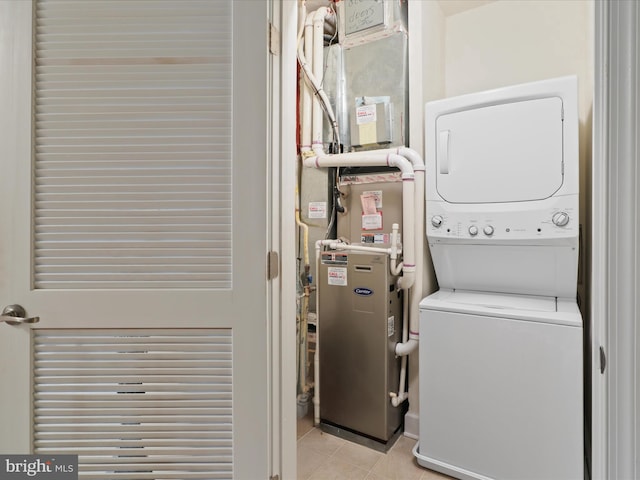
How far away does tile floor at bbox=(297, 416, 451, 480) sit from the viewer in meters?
1.85

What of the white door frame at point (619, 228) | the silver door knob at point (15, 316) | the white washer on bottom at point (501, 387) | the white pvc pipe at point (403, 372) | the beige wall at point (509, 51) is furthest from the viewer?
the white pvc pipe at point (403, 372)

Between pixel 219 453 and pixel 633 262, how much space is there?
122 cm

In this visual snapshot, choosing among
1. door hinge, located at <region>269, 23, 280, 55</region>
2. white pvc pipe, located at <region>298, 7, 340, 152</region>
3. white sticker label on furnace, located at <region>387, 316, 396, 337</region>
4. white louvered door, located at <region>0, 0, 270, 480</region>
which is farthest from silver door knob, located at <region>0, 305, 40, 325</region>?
white pvc pipe, located at <region>298, 7, 340, 152</region>

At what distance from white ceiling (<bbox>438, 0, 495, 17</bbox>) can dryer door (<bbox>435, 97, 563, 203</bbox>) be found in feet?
3.02

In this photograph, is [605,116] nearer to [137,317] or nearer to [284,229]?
[284,229]

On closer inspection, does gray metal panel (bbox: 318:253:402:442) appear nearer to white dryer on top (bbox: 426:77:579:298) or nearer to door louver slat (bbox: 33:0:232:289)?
white dryer on top (bbox: 426:77:579:298)

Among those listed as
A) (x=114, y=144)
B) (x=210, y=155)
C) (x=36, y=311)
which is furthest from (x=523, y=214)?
(x=36, y=311)

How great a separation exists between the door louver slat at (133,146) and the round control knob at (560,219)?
57.8 inches

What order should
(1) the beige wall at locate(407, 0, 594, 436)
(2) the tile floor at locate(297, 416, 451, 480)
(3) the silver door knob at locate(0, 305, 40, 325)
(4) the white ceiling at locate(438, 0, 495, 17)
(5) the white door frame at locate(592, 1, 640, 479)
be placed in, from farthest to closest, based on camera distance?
(4) the white ceiling at locate(438, 0, 495, 17) → (1) the beige wall at locate(407, 0, 594, 436) → (2) the tile floor at locate(297, 416, 451, 480) → (3) the silver door knob at locate(0, 305, 40, 325) → (5) the white door frame at locate(592, 1, 640, 479)

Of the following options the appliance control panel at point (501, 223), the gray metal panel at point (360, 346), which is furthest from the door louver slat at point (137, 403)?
the appliance control panel at point (501, 223)

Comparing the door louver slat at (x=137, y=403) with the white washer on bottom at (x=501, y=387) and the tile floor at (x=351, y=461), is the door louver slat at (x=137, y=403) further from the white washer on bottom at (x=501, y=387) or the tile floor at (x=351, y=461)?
the white washer on bottom at (x=501, y=387)

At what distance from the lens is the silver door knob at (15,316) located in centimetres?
111

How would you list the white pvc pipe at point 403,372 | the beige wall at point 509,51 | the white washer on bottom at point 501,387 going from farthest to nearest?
the white pvc pipe at point 403,372 → the beige wall at point 509,51 → the white washer on bottom at point 501,387

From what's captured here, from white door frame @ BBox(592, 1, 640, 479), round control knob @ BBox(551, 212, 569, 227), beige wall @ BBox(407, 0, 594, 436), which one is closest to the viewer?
white door frame @ BBox(592, 1, 640, 479)
